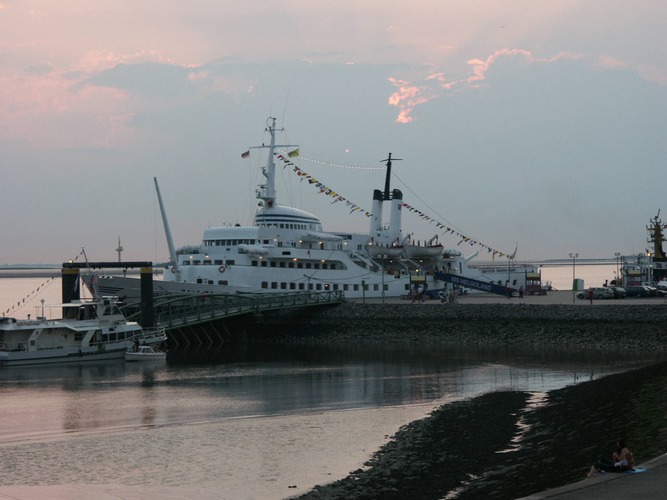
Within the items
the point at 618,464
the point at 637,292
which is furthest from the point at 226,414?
the point at 637,292

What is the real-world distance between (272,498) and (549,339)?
38786mm

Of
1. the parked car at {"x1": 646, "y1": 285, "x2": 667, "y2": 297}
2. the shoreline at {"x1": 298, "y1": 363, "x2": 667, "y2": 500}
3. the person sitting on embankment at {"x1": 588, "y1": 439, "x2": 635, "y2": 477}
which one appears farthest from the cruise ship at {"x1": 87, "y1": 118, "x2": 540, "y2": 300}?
the person sitting on embankment at {"x1": 588, "y1": 439, "x2": 635, "y2": 477}

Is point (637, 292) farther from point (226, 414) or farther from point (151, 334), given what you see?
point (226, 414)

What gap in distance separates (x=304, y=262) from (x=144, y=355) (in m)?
24.4

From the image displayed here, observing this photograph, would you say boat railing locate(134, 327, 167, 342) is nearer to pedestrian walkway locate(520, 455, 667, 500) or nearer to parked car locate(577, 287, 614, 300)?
parked car locate(577, 287, 614, 300)

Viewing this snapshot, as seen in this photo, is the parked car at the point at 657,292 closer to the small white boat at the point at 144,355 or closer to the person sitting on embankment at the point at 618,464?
the small white boat at the point at 144,355

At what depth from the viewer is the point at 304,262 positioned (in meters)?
73.5

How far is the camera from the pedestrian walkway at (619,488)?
14758 millimetres

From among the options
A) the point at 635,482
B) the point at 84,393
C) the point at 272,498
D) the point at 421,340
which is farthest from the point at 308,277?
the point at 635,482

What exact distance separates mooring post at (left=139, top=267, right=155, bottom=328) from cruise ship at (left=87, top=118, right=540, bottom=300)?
11.9m

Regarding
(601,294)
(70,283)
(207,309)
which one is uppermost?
(70,283)

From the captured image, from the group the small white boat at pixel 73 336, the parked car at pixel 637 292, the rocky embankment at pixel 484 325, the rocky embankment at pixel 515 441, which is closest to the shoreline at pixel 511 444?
the rocky embankment at pixel 515 441

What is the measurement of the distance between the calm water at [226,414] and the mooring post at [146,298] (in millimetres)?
4525

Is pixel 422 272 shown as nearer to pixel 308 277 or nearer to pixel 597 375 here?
pixel 308 277
